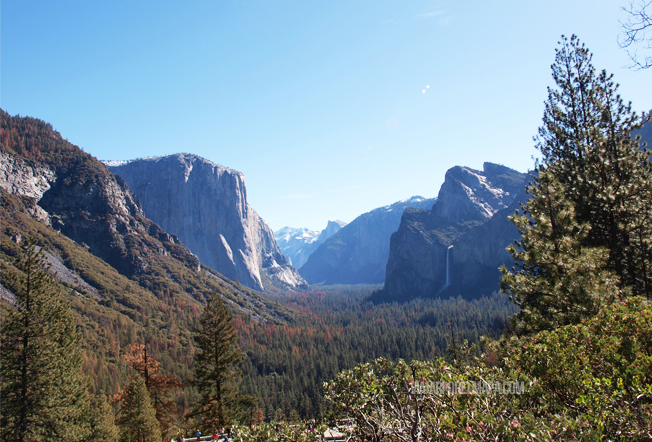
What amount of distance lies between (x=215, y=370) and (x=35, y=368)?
34.0ft

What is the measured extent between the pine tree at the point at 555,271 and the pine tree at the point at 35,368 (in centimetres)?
2645

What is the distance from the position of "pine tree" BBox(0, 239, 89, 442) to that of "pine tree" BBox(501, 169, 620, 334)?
2645 centimetres

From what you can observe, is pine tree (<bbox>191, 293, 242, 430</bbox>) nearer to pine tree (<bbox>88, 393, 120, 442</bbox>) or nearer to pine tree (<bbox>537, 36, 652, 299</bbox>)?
pine tree (<bbox>88, 393, 120, 442</bbox>)

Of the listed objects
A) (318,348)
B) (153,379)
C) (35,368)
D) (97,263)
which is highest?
(97,263)

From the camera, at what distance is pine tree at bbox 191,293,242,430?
2225cm

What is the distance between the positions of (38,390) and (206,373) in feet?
30.7

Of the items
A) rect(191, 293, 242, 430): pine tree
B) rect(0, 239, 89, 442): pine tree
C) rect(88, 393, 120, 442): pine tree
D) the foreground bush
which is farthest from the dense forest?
the foreground bush

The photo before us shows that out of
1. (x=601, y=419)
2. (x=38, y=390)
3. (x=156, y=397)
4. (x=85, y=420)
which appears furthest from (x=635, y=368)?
(x=156, y=397)

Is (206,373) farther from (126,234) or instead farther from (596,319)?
(126,234)

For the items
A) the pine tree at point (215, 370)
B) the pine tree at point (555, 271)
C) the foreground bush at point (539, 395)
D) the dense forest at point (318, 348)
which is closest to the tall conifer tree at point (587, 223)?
the pine tree at point (555, 271)

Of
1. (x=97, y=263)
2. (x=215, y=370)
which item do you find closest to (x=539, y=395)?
(x=215, y=370)

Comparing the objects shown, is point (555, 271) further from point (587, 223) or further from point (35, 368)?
point (35, 368)

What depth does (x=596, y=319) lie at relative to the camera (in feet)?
26.1

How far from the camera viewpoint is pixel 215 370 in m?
22.6
